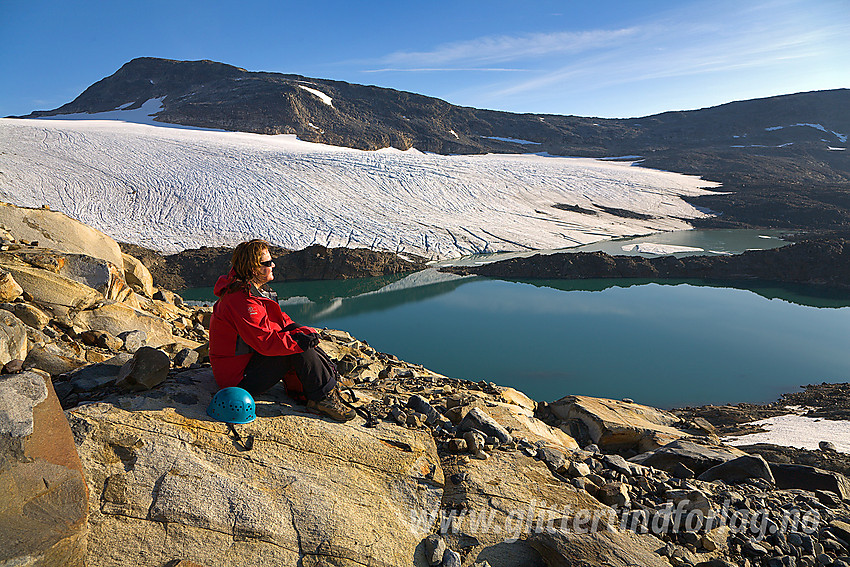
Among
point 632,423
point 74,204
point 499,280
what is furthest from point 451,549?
point 74,204

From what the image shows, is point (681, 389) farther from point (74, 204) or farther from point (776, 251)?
point (74, 204)

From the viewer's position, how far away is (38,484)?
1.95 meters

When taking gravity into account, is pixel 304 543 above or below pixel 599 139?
below

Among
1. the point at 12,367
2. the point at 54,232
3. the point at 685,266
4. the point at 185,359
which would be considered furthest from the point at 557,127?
the point at 12,367

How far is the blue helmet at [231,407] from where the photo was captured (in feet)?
8.66

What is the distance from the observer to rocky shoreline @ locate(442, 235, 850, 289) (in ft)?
56.5

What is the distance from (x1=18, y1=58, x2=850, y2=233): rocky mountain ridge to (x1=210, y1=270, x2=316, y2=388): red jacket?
99.4 ft

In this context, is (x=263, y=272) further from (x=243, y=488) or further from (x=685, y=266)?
(x=685, y=266)

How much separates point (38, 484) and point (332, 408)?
1319 mm

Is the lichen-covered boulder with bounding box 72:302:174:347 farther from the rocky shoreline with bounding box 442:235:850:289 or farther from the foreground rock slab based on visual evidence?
the rocky shoreline with bounding box 442:235:850:289

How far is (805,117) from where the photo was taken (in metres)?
61.8

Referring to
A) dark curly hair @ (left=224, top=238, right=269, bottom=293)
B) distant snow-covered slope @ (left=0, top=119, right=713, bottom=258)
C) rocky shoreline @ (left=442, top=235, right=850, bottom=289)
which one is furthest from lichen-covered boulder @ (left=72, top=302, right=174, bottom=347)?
distant snow-covered slope @ (left=0, top=119, right=713, bottom=258)

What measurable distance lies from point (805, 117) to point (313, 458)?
252ft

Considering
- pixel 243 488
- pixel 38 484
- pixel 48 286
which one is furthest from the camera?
pixel 48 286
